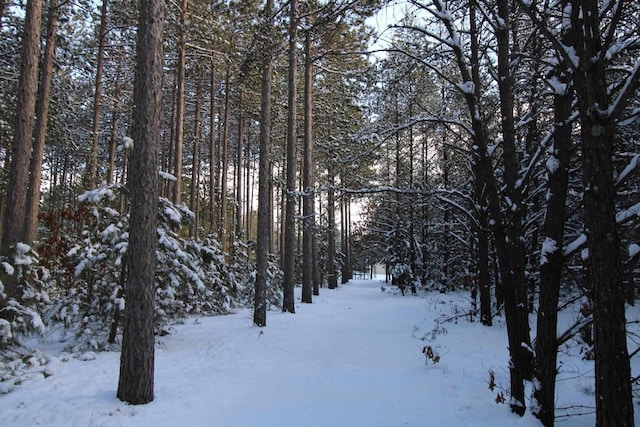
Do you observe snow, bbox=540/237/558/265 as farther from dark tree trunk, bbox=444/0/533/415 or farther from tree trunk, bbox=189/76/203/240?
tree trunk, bbox=189/76/203/240

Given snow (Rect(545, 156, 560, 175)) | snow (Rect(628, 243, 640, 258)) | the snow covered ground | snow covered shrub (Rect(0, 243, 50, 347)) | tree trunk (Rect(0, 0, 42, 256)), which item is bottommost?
the snow covered ground

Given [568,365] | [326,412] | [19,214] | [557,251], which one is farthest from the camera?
[19,214]

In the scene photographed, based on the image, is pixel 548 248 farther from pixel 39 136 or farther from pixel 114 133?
pixel 114 133

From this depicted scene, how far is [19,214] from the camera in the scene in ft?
24.0

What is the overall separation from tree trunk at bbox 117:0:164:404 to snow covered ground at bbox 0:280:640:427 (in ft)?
1.18

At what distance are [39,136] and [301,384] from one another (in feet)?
29.2

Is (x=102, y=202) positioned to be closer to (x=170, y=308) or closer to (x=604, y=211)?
(x=170, y=308)

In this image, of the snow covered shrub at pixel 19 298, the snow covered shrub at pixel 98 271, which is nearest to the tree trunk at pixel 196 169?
the snow covered shrub at pixel 98 271

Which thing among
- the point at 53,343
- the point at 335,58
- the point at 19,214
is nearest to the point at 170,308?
the point at 53,343

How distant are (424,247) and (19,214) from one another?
53.9 feet

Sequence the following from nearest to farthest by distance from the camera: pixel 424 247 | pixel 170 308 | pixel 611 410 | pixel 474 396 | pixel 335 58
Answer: pixel 611 410 → pixel 474 396 → pixel 170 308 → pixel 335 58 → pixel 424 247

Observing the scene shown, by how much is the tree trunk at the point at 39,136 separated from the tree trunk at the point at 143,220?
588 centimetres

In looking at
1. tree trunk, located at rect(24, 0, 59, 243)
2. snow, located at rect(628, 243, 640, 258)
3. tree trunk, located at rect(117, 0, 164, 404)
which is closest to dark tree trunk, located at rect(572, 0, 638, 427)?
snow, located at rect(628, 243, 640, 258)

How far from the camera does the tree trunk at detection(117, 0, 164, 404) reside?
479 cm
